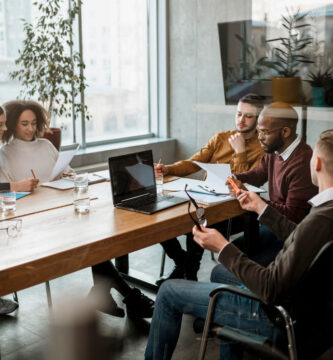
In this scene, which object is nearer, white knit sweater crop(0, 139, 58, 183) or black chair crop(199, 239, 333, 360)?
black chair crop(199, 239, 333, 360)

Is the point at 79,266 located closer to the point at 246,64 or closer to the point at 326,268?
the point at 326,268

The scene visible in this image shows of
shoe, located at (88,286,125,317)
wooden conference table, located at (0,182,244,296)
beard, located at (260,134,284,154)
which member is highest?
A: beard, located at (260,134,284,154)

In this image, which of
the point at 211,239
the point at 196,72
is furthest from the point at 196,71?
the point at 211,239

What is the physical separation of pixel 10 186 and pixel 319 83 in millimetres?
2553

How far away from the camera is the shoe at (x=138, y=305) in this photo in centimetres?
308

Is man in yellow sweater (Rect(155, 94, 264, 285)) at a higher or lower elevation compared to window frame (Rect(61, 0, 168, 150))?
lower

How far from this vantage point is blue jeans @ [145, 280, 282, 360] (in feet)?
6.44

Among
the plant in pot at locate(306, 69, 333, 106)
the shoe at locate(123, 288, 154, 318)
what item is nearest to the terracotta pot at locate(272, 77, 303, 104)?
the plant in pot at locate(306, 69, 333, 106)

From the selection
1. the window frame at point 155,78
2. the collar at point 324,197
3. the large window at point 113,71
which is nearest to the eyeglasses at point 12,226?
the collar at point 324,197

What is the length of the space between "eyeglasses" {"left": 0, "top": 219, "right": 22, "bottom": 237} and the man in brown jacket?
666mm

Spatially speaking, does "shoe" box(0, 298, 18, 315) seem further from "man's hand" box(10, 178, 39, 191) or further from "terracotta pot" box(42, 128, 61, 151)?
"terracotta pot" box(42, 128, 61, 151)

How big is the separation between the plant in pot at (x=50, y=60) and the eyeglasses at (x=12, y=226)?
2685 mm

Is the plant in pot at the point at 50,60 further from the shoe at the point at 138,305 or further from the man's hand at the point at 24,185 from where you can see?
the shoe at the point at 138,305

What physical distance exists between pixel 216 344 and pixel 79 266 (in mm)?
604
